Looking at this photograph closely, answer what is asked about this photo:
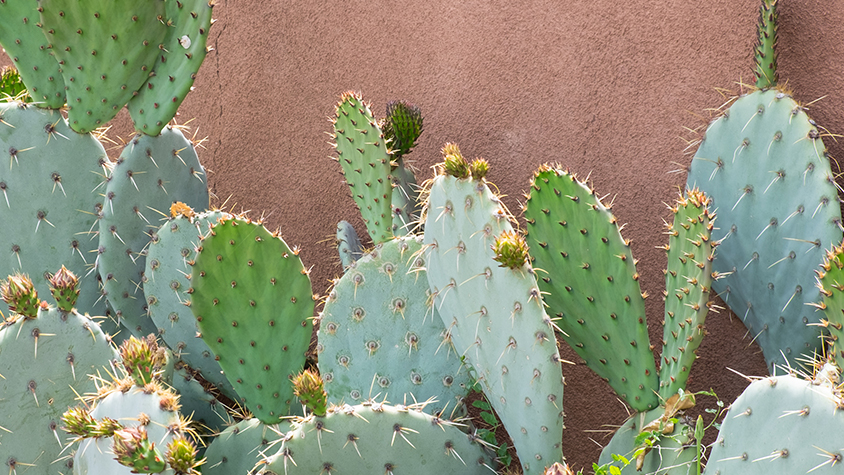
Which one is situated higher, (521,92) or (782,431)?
(521,92)

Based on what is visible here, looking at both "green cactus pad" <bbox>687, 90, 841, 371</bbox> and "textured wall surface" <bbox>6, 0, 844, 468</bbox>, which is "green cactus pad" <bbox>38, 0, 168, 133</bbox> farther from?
"green cactus pad" <bbox>687, 90, 841, 371</bbox>

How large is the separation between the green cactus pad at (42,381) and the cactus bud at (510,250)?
0.95 meters

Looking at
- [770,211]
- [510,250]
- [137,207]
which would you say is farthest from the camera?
[137,207]

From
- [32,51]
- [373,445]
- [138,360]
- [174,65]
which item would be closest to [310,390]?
[373,445]

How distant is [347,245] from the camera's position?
7.06ft

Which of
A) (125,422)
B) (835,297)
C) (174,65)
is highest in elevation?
(174,65)

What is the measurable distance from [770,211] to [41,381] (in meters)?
1.60

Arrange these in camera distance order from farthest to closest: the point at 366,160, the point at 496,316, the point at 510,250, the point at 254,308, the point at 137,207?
1. the point at 137,207
2. the point at 366,160
3. the point at 254,308
4. the point at 496,316
5. the point at 510,250

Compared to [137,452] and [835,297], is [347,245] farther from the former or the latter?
[835,297]

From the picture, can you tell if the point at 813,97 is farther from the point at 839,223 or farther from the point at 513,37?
the point at 513,37

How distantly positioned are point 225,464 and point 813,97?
5.15 ft

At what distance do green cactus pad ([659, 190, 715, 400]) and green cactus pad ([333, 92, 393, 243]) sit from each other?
74 centimetres

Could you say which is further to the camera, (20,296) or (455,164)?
(20,296)

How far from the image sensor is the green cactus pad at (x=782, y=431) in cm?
97
